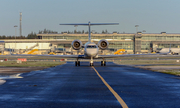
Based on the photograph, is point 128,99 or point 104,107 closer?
point 104,107

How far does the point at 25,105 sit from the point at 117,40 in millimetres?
124822

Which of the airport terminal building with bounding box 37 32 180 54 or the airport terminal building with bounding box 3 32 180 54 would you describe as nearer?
the airport terminal building with bounding box 3 32 180 54

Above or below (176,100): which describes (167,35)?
above

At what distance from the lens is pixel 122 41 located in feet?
438

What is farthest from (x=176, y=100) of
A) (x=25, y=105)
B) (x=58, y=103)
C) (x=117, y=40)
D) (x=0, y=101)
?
(x=117, y=40)

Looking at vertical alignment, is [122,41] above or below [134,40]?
below

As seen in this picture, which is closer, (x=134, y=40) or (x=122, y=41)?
(x=134, y=40)

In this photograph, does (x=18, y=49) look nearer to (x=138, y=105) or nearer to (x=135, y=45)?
(x=135, y=45)

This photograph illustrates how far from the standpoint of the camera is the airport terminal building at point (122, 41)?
130 m

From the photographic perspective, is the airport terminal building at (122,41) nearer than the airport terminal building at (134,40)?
Yes

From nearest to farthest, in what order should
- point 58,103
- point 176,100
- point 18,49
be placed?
point 58,103 < point 176,100 < point 18,49

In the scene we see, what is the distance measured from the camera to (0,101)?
9977 mm

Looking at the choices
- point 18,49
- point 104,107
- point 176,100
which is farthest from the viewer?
point 18,49

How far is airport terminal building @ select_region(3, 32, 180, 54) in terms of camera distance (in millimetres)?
130250
